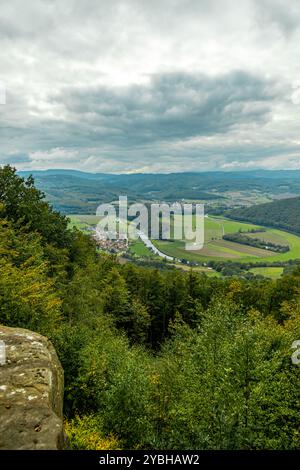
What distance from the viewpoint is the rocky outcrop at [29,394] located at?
29.3ft

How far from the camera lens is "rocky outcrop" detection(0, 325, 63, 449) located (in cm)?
894

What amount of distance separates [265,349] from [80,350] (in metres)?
13.8

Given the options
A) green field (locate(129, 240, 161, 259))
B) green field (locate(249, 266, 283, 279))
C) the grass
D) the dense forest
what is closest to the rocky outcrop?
the dense forest

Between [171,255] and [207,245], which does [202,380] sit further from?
[207,245]

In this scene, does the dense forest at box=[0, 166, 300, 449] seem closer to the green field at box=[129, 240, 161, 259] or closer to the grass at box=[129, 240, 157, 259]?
the green field at box=[129, 240, 161, 259]

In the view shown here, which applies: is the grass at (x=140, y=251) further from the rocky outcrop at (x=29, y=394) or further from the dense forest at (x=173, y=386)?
the rocky outcrop at (x=29, y=394)

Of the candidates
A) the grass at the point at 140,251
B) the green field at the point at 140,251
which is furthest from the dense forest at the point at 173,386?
the grass at the point at 140,251

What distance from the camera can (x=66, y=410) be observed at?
19109 mm

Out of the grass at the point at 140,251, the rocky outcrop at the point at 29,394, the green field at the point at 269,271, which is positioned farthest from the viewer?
the grass at the point at 140,251

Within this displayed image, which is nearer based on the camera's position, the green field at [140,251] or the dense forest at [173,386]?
the dense forest at [173,386]

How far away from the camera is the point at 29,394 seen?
10648 mm
